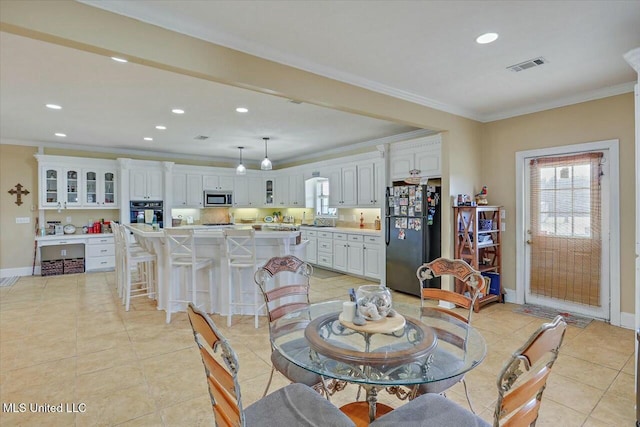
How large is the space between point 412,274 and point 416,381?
3.61 m

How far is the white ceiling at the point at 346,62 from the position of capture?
2.26 meters

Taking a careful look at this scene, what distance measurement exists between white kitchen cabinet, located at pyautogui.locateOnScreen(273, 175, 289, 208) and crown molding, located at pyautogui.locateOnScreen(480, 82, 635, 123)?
16.8 feet

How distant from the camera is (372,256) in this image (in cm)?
584

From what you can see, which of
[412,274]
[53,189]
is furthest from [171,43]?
[53,189]

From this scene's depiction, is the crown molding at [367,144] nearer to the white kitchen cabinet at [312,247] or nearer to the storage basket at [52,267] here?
the white kitchen cabinet at [312,247]

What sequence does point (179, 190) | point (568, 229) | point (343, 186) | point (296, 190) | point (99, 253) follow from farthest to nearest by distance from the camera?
point (296, 190)
point (179, 190)
point (99, 253)
point (343, 186)
point (568, 229)

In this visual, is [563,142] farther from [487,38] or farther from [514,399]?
[514,399]

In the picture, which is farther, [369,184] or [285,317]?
[369,184]

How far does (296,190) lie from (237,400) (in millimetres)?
7249

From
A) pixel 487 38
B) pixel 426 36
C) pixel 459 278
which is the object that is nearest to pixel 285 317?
pixel 459 278

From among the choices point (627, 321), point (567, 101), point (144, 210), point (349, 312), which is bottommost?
point (627, 321)

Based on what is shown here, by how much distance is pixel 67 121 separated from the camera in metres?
5.05

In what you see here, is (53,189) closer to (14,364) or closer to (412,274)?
(14,364)

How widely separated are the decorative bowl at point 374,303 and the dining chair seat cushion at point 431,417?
466mm
